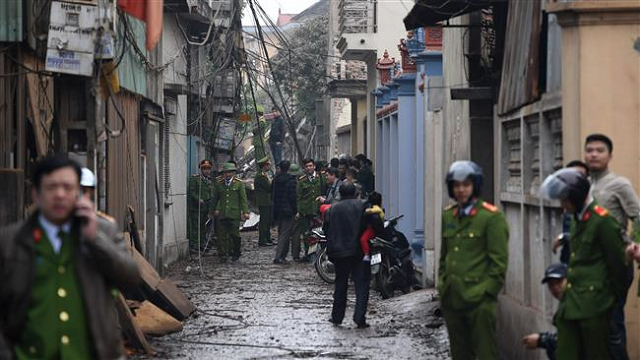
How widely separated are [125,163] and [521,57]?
719 centimetres

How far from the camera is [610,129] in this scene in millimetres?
9805

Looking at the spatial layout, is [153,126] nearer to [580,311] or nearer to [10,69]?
[10,69]

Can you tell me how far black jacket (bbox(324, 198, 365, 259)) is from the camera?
15344 millimetres

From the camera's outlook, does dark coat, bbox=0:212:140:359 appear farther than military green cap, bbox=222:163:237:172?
No

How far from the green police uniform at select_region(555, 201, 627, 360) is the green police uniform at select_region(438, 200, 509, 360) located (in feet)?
2.12

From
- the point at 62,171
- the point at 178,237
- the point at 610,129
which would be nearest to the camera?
the point at 62,171

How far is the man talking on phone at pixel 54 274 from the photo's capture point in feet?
19.0

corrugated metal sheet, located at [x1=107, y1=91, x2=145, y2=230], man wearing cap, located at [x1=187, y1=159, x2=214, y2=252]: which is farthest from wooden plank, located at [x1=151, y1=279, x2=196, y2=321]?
man wearing cap, located at [x1=187, y1=159, x2=214, y2=252]

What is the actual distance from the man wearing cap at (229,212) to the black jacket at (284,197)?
0.63m

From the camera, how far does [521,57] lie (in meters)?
11.6

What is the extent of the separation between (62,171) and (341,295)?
9.80 metres

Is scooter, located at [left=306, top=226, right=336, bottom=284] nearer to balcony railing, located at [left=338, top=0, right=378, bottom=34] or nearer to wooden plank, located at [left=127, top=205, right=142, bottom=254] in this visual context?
wooden plank, located at [left=127, top=205, right=142, bottom=254]

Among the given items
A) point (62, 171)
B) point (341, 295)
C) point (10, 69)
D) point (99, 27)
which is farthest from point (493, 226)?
point (341, 295)

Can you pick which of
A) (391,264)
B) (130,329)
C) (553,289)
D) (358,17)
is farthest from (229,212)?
(553,289)
